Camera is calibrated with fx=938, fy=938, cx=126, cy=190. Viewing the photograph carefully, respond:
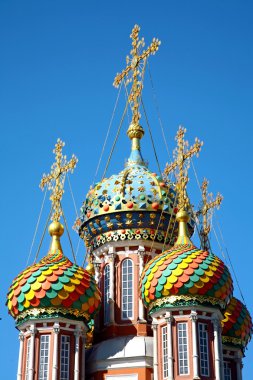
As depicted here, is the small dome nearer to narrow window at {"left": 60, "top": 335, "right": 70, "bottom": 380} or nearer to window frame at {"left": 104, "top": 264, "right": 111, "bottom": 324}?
window frame at {"left": 104, "top": 264, "right": 111, "bottom": 324}

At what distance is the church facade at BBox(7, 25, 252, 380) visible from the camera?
75.3 ft

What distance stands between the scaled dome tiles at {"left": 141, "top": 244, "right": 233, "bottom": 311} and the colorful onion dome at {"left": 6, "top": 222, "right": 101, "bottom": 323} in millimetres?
1491

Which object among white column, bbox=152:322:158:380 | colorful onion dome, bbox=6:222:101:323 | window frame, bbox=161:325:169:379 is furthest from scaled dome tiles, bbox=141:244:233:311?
colorful onion dome, bbox=6:222:101:323

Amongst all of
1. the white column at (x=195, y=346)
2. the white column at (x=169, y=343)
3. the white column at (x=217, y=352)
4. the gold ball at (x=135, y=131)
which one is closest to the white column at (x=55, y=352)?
the white column at (x=169, y=343)

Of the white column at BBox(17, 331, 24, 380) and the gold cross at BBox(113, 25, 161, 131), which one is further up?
the gold cross at BBox(113, 25, 161, 131)

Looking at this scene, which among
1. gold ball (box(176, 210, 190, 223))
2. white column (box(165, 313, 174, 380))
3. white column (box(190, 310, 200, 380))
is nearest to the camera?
white column (box(190, 310, 200, 380))

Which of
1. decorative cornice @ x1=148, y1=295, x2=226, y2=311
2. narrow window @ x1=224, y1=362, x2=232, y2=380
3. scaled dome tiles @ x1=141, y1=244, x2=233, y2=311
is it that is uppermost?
scaled dome tiles @ x1=141, y1=244, x2=233, y2=311

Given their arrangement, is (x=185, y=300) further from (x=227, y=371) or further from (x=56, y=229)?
(x=56, y=229)

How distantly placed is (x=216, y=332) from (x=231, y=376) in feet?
11.8

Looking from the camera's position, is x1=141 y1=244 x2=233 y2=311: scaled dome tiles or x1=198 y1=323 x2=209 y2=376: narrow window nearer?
x1=198 y1=323 x2=209 y2=376: narrow window

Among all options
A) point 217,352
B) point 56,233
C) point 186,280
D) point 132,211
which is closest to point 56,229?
point 56,233

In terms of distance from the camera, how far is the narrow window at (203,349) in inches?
887

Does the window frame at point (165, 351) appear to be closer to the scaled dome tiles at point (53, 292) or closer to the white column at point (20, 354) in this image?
the scaled dome tiles at point (53, 292)

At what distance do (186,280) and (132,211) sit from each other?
13.6 feet
